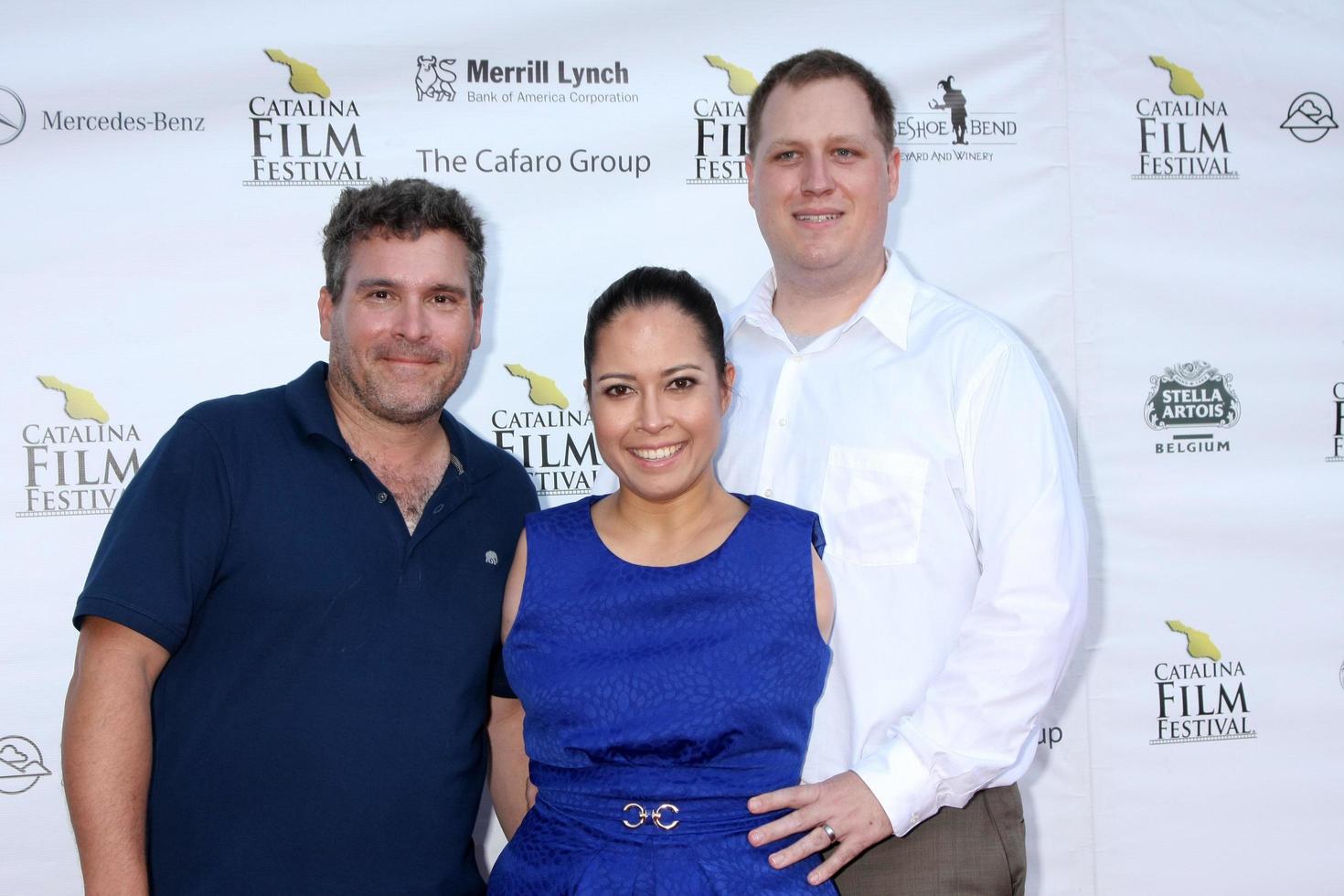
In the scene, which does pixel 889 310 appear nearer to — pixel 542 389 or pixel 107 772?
pixel 542 389

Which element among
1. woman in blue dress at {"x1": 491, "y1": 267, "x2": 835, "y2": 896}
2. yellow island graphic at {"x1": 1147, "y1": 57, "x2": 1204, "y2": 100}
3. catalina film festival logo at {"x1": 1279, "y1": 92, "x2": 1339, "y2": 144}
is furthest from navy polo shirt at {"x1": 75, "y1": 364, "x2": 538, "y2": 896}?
catalina film festival logo at {"x1": 1279, "y1": 92, "x2": 1339, "y2": 144}

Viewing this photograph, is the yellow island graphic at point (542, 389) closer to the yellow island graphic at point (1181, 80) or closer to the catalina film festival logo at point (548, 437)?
the catalina film festival logo at point (548, 437)

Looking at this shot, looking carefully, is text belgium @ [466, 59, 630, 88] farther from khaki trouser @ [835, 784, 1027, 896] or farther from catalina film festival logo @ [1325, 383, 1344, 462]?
catalina film festival logo @ [1325, 383, 1344, 462]

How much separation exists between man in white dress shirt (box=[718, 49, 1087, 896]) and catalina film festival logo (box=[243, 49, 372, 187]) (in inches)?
48.2

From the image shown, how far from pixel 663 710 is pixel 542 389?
1449 millimetres

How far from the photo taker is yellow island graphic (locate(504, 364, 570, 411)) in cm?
290

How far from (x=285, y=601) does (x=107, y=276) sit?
4.52 feet

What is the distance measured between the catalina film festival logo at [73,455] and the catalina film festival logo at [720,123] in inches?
63.0

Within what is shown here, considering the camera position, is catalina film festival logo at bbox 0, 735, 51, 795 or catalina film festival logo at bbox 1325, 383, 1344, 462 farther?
catalina film festival logo at bbox 1325, 383, 1344, 462

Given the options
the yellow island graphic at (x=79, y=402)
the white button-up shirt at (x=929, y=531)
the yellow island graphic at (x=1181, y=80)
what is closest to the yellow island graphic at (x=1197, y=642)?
the white button-up shirt at (x=929, y=531)

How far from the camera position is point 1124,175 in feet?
9.86

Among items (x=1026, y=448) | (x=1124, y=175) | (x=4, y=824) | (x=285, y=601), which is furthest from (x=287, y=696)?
(x=1124, y=175)

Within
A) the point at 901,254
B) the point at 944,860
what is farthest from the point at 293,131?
the point at 944,860

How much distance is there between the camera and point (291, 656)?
1744 millimetres
